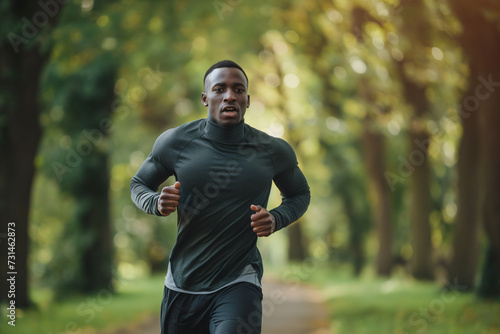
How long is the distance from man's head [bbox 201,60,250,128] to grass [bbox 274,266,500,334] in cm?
697

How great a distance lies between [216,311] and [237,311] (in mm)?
149

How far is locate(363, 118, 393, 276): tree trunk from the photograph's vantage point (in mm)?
22828

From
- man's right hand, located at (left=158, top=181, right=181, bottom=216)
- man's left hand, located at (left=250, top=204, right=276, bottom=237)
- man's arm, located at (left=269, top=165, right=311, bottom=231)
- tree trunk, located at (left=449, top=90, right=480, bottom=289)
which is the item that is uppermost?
tree trunk, located at (left=449, top=90, right=480, bottom=289)

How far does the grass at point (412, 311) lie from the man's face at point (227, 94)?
22.9 ft

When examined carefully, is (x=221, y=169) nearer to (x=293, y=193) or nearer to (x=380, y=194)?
(x=293, y=193)

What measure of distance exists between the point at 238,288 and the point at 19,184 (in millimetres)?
9250

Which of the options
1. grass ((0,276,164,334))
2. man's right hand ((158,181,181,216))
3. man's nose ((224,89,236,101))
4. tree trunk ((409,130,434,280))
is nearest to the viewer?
man's right hand ((158,181,181,216))

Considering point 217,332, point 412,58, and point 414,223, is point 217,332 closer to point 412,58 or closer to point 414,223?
point 412,58

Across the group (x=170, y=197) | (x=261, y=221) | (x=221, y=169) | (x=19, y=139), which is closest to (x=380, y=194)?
(x=19, y=139)

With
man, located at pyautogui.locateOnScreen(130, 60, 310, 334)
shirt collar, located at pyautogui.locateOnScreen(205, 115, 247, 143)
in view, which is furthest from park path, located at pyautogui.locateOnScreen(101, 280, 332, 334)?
shirt collar, located at pyautogui.locateOnScreen(205, 115, 247, 143)

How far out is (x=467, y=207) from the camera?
1664 centimetres

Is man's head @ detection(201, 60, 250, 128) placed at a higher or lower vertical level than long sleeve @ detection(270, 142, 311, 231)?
higher

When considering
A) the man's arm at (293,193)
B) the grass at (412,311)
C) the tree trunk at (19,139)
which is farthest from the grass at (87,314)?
the man's arm at (293,193)

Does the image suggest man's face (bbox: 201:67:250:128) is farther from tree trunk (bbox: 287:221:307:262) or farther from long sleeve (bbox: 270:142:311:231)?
tree trunk (bbox: 287:221:307:262)
